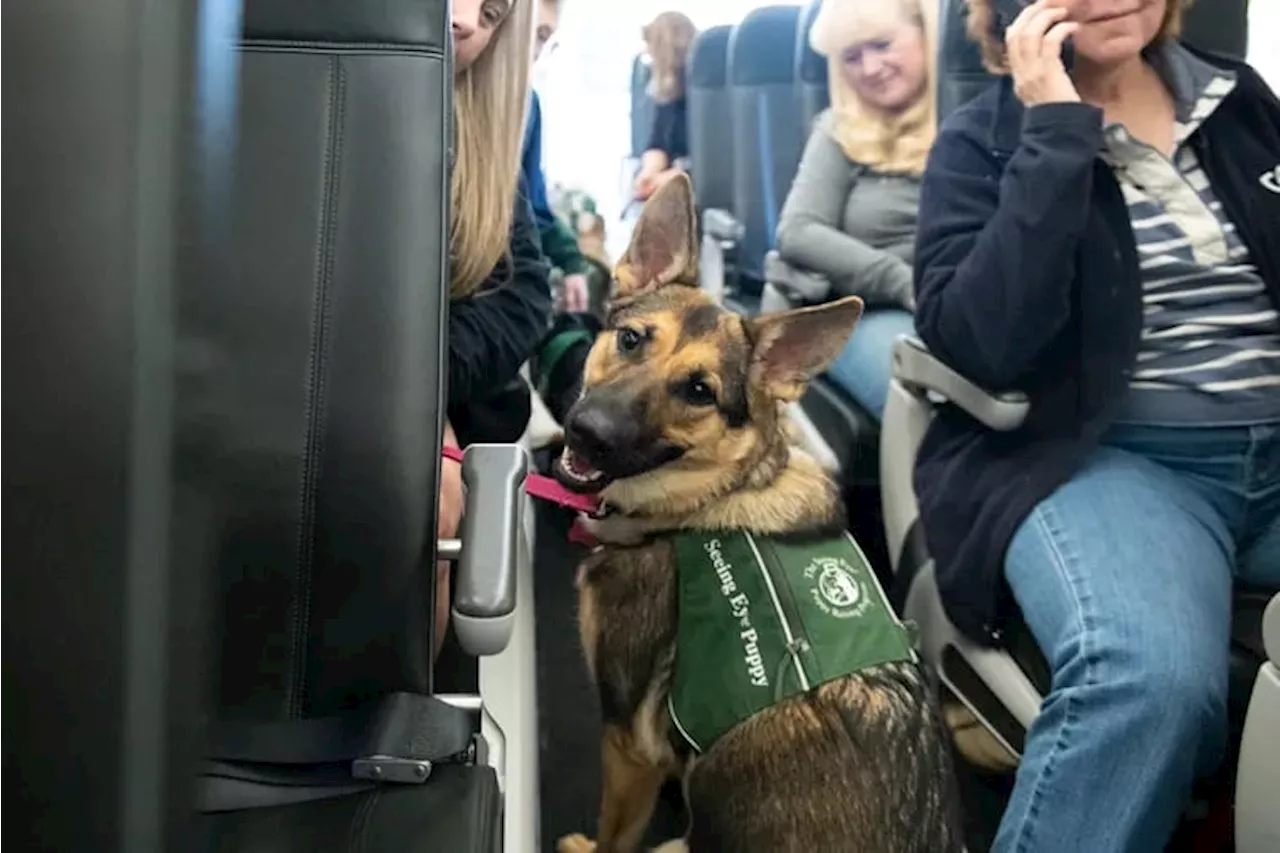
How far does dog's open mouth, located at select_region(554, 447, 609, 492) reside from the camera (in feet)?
4.74

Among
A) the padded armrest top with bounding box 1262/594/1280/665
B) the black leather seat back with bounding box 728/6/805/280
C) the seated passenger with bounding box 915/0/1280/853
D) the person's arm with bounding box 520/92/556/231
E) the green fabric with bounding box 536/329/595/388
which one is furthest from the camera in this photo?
the black leather seat back with bounding box 728/6/805/280

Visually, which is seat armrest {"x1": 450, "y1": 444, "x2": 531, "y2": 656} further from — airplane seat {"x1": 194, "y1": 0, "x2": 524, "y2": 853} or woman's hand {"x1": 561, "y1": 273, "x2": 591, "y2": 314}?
woman's hand {"x1": 561, "y1": 273, "x2": 591, "y2": 314}

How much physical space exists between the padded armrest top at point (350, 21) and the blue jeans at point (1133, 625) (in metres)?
0.84

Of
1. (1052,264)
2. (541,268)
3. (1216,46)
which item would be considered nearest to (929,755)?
(1052,264)

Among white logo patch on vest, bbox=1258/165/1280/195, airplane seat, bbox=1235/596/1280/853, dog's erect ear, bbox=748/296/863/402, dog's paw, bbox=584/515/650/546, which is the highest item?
white logo patch on vest, bbox=1258/165/1280/195

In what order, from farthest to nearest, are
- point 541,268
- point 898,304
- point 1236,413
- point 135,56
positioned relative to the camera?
point 898,304 < point 541,268 < point 1236,413 < point 135,56

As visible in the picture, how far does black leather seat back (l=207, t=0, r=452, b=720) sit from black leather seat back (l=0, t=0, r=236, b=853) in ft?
1.26

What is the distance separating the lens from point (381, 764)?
0.87m

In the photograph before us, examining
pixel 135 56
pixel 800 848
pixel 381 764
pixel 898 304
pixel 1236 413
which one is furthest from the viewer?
pixel 898 304

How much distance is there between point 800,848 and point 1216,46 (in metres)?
1.13

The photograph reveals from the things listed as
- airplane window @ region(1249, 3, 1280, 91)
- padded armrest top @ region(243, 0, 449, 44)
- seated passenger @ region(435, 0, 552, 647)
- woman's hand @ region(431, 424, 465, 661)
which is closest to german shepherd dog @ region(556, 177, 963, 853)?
seated passenger @ region(435, 0, 552, 647)

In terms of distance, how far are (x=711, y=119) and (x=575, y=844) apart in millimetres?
1406

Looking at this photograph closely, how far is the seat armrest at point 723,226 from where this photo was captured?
2412 millimetres

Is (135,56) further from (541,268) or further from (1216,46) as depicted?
(1216,46)
